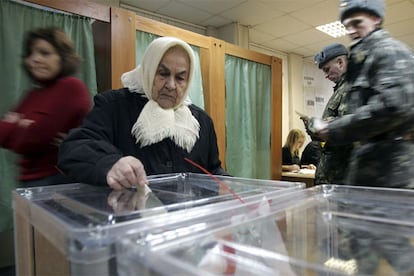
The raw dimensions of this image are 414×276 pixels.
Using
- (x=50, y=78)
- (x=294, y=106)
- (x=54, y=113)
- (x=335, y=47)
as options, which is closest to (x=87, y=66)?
→ (x=50, y=78)

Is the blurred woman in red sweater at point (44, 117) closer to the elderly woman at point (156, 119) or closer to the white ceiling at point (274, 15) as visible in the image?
the elderly woman at point (156, 119)

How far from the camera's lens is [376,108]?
3.39ft

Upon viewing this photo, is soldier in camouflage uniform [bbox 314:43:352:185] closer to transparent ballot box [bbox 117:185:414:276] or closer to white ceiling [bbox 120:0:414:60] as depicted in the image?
transparent ballot box [bbox 117:185:414:276]

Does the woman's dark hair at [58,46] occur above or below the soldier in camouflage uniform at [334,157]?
above

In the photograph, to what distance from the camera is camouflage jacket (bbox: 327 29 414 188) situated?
3.37ft

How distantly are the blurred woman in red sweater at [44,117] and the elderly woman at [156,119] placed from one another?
16cm

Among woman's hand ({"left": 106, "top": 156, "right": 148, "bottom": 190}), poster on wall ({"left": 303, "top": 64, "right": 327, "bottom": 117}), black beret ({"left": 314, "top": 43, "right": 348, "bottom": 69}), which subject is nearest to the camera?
woman's hand ({"left": 106, "top": 156, "right": 148, "bottom": 190})

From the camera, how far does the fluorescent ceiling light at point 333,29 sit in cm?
357

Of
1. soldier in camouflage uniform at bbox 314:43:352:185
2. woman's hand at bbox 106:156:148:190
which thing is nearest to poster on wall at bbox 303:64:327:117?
soldier in camouflage uniform at bbox 314:43:352:185

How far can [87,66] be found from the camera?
1776mm

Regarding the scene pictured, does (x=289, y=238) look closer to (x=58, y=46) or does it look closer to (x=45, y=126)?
(x=45, y=126)

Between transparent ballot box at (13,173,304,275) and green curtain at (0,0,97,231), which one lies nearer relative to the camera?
transparent ballot box at (13,173,304,275)

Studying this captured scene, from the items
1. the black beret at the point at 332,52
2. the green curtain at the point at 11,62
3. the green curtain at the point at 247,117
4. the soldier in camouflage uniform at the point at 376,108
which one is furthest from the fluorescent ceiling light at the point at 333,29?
the green curtain at the point at 11,62

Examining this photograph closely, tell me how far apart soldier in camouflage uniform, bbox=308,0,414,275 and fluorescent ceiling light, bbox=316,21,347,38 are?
2635 millimetres
